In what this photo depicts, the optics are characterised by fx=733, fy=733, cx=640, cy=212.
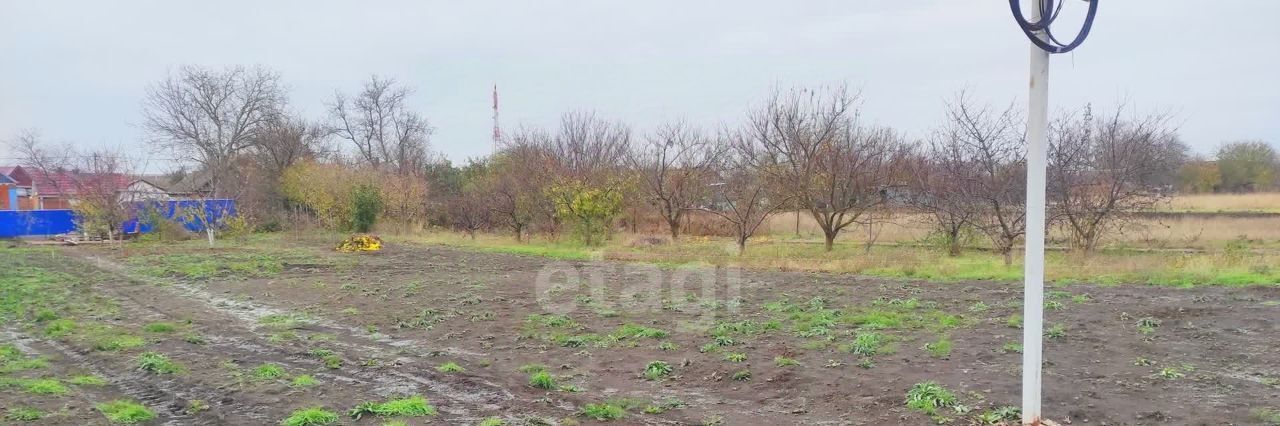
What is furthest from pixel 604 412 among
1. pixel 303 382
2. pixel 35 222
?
pixel 35 222

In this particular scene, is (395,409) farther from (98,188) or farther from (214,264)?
(98,188)

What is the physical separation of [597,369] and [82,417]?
11.7 feet

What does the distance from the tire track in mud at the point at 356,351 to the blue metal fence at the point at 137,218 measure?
54.0 ft

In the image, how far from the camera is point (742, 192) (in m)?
21.6

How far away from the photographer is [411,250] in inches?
844

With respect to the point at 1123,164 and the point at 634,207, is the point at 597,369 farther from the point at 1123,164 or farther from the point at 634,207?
the point at 634,207

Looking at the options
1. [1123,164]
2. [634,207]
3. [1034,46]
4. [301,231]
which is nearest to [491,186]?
[634,207]

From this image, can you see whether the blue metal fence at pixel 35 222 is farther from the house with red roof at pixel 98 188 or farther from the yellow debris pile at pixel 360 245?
the yellow debris pile at pixel 360 245

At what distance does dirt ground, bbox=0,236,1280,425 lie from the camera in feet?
15.9

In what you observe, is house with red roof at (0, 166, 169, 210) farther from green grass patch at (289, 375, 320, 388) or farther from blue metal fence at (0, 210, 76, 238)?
green grass patch at (289, 375, 320, 388)

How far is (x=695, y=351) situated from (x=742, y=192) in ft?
50.0

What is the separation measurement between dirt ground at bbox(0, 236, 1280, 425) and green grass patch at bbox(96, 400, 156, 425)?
10cm

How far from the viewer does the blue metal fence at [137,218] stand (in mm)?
25656

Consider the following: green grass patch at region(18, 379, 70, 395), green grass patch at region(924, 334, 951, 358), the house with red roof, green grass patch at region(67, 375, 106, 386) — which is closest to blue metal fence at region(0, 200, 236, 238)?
the house with red roof
